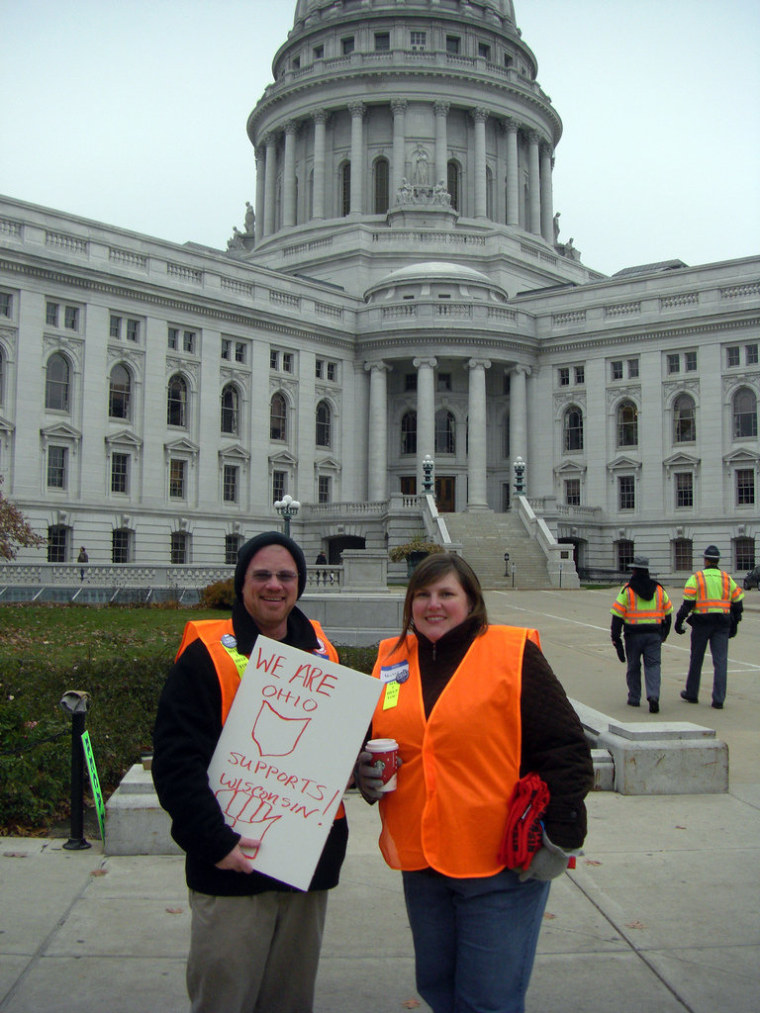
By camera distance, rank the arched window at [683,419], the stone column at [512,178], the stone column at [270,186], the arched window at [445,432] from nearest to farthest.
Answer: the arched window at [683,419] → the arched window at [445,432] → the stone column at [512,178] → the stone column at [270,186]

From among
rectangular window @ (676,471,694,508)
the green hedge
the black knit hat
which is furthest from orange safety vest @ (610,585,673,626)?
rectangular window @ (676,471,694,508)

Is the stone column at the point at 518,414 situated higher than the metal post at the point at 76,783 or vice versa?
the stone column at the point at 518,414

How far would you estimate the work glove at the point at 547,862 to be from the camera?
4.06 meters

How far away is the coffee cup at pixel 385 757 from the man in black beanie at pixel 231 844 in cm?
36

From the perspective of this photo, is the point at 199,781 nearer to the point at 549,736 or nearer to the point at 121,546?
the point at 549,736

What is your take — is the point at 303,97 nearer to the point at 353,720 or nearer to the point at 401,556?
the point at 401,556

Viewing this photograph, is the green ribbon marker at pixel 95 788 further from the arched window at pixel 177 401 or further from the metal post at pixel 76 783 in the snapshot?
the arched window at pixel 177 401

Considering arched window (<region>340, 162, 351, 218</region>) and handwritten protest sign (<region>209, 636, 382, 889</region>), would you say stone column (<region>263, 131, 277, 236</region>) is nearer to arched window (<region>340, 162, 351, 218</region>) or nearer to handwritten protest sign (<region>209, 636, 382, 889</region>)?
arched window (<region>340, 162, 351, 218</region>)

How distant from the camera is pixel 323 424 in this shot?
214ft

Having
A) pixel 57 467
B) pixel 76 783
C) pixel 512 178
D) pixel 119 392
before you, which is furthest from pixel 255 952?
pixel 512 178

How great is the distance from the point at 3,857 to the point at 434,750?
4581 mm

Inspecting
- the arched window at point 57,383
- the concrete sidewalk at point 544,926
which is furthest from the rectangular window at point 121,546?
the concrete sidewalk at point 544,926

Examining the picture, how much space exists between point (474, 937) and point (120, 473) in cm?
5224

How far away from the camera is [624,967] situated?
550 centimetres
